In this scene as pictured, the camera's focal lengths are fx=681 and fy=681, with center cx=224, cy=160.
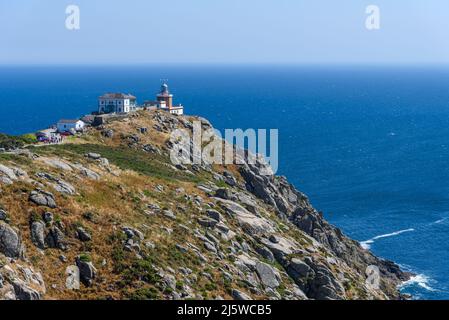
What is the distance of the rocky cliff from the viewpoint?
52031mm

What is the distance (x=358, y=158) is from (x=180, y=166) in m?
96.5

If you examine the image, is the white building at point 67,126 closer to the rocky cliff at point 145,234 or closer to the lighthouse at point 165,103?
the rocky cliff at point 145,234

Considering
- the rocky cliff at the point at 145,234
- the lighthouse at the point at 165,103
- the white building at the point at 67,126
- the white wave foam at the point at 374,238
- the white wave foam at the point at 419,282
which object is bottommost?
the white wave foam at the point at 419,282

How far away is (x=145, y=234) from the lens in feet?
195

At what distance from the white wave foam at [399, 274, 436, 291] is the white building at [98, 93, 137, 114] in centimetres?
5006

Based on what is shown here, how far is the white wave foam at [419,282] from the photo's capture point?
3655 inches

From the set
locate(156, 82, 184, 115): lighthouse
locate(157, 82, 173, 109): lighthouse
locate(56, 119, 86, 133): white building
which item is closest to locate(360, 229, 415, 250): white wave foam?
locate(156, 82, 184, 115): lighthouse

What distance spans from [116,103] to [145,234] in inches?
2130

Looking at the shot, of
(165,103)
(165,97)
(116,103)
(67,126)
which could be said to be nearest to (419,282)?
(165,103)

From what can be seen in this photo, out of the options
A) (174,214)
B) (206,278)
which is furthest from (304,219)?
(206,278)

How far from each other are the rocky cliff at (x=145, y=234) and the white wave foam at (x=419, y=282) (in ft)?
6.54

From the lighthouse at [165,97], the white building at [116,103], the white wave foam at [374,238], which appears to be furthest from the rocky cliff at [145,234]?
the lighthouse at [165,97]

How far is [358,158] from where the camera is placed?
177 m

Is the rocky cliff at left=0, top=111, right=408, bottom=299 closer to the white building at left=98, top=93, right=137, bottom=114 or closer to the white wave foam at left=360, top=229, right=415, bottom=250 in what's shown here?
the white wave foam at left=360, top=229, right=415, bottom=250
